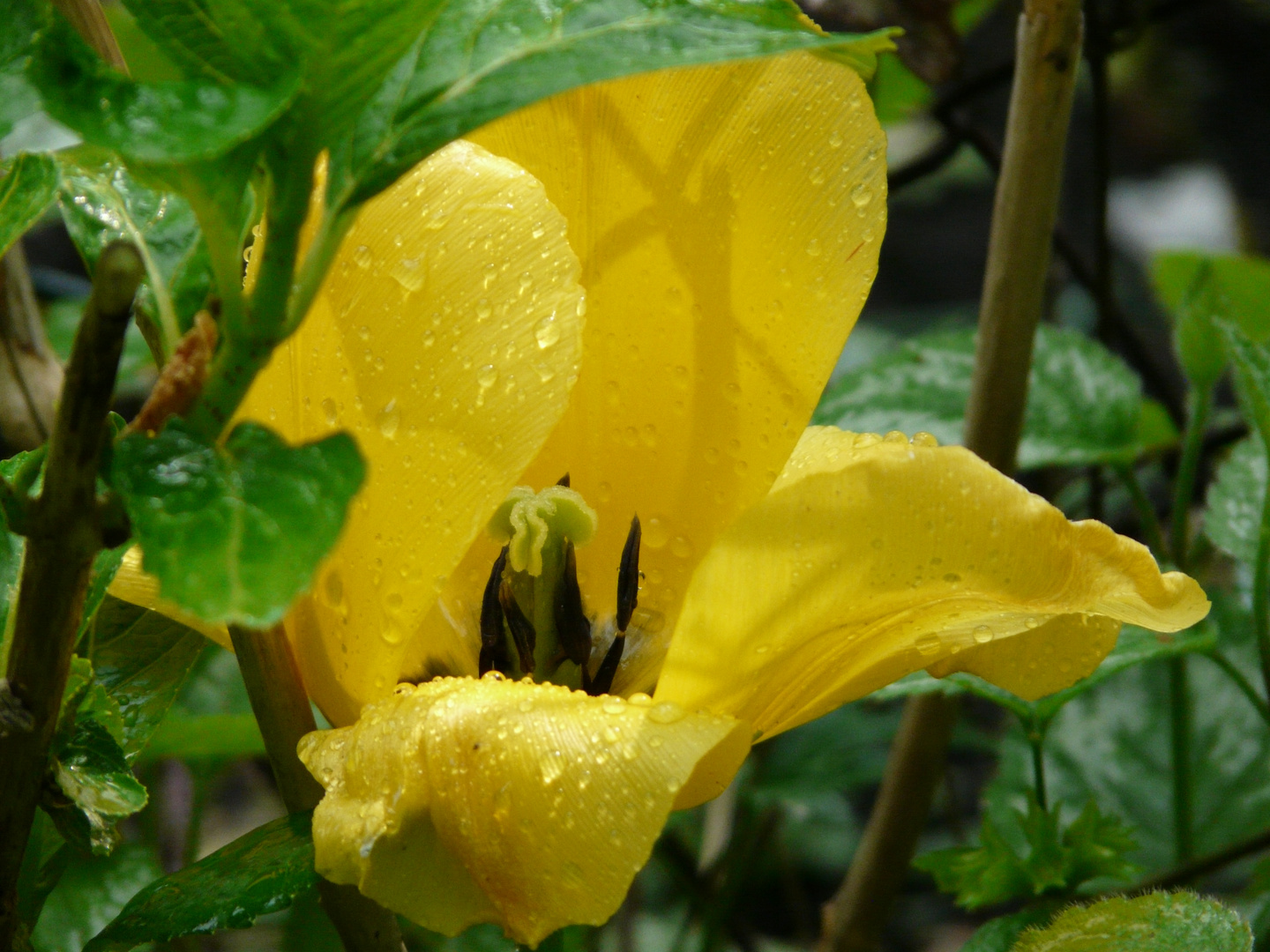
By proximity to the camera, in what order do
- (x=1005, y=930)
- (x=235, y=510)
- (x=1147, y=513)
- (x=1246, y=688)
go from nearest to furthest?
(x=235, y=510)
(x=1005, y=930)
(x=1246, y=688)
(x=1147, y=513)

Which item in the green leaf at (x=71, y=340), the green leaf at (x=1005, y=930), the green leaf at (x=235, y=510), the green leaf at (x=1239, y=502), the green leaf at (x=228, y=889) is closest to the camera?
the green leaf at (x=235, y=510)

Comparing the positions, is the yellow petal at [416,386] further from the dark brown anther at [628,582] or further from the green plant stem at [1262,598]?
the green plant stem at [1262,598]

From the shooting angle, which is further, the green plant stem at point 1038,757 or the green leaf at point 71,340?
the green leaf at point 71,340

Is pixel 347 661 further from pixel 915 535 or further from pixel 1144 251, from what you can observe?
pixel 1144 251

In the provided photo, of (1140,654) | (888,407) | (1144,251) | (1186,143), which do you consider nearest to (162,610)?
(1140,654)

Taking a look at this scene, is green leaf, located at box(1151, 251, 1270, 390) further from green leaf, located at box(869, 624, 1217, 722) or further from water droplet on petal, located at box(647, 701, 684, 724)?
water droplet on petal, located at box(647, 701, 684, 724)

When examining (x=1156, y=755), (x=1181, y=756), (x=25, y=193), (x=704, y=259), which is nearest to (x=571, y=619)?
(x=704, y=259)

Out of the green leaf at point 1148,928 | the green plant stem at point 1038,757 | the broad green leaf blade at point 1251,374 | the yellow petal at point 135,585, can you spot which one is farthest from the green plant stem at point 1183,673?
the yellow petal at point 135,585

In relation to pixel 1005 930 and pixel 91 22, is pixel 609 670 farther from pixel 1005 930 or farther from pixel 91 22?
pixel 91 22
